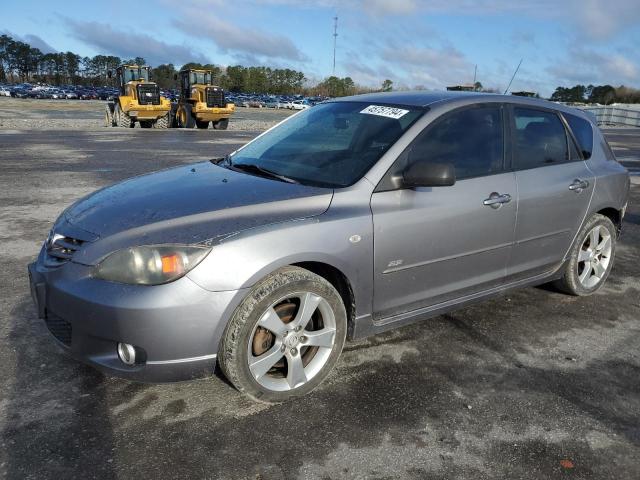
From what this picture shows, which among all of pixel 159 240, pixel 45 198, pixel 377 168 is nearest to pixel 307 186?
pixel 377 168

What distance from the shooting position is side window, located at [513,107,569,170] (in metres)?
4.02

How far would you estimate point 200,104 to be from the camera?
2580 cm

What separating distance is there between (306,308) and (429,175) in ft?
3.38

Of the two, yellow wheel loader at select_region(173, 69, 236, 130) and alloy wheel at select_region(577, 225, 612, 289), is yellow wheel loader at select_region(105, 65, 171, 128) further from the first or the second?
alloy wheel at select_region(577, 225, 612, 289)

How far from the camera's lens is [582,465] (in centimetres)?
257

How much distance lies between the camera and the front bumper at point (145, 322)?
2.59 metres

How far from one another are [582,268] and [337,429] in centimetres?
298

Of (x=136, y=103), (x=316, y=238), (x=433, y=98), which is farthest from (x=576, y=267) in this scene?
(x=136, y=103)

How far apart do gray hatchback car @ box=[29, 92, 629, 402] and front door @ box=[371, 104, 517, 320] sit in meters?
0.01

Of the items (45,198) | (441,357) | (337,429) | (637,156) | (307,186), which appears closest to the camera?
(337,429)

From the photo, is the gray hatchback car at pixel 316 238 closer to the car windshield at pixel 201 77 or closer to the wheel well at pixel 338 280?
the wheel well at pixel 338 280

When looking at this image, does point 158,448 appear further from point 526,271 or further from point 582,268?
point 582,268

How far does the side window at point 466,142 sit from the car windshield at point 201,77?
83.1 ft

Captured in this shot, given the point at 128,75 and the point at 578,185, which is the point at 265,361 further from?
the point at 128,75
